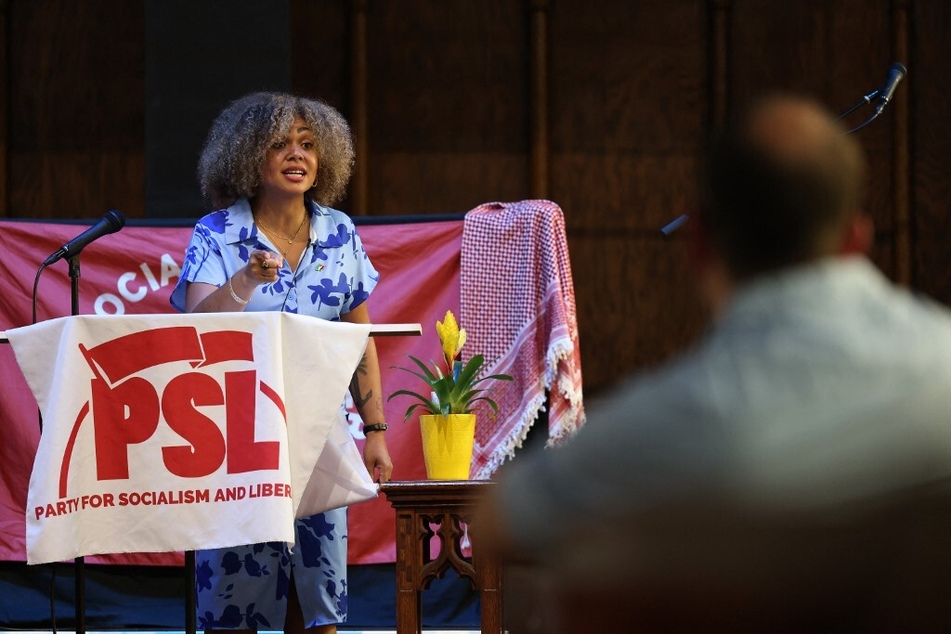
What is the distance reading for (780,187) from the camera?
883 millimetres

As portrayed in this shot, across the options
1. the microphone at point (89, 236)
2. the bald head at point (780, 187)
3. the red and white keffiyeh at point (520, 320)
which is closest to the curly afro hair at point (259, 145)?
the microphone at point (89, 236)

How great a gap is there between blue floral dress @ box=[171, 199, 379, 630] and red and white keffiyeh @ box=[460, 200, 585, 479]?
139 cm

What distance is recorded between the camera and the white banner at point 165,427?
2.45 meters

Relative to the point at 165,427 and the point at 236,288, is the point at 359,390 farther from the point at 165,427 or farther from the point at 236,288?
the point at 165,427

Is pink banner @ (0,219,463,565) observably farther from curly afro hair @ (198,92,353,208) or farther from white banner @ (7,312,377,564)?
white banner @ (7,312,377,564)

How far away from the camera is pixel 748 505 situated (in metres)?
0.79

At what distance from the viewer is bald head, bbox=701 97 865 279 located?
2.89 feet

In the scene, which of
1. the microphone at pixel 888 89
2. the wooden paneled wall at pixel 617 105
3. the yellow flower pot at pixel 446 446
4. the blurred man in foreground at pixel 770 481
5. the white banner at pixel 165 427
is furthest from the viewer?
the wooden paneled wall at pixel 617 105

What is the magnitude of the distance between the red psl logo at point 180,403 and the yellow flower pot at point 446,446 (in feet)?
1.88

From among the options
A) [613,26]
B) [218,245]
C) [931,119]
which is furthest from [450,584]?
[931,119]

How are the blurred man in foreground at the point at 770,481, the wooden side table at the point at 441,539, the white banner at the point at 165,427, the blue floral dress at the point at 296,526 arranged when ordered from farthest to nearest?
the wooden side table at the point at 441,539
the blue floral dress at the point at 296,526
the white banner at the point at 165,427
the blurred man in foreground at the point at 770,481

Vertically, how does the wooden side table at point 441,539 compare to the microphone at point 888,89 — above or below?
below

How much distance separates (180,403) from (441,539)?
0.65 meters

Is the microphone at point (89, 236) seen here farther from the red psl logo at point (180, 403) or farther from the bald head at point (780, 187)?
the bald head at point (780, 187)
